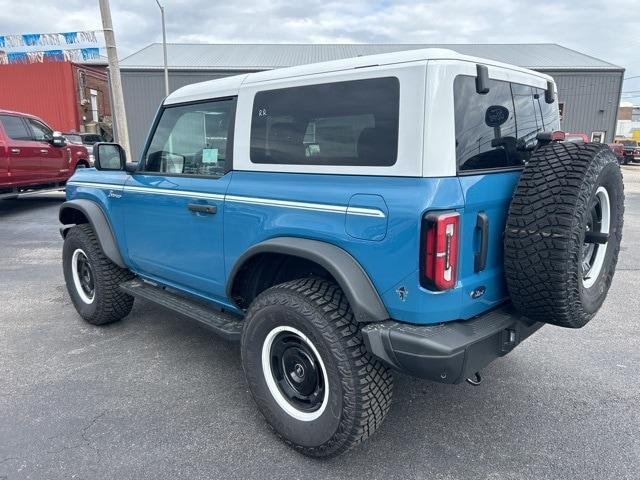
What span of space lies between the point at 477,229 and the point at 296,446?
143 centimetres

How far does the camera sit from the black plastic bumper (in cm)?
204

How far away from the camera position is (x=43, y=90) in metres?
24.4

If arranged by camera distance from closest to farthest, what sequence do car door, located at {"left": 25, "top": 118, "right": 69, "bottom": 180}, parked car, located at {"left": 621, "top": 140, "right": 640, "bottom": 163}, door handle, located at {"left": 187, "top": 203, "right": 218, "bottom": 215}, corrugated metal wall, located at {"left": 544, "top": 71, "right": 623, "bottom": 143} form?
1. door handle, located at {"left": 187, "top": 203, "right": 218, "bottom": 215}
2. car door, located at {"left": 25, "top": 118, "right": 69, "bottom": 180}
3. corrugated metal wall, located at {"left": 544, "top": 71, "right": 623, "bottom": 143}
4. parked car, located at {"left": 621, "top": 140, "right": 640, "bottom": 163}

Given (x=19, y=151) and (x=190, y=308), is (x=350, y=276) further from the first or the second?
(x=19, y=151)

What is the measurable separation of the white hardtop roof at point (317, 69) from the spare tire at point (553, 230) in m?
0.63

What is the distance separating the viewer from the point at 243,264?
2721mm

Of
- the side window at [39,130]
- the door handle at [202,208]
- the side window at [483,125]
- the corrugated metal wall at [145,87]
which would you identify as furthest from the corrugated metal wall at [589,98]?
the door handle at [202,208]

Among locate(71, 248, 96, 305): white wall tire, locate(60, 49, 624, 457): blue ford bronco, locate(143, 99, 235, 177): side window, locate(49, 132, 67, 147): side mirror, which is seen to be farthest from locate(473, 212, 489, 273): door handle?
locate(49, 132, 67, 147): side mirror

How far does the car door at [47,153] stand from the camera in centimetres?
1049

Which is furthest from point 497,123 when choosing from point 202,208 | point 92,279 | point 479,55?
point 479,55

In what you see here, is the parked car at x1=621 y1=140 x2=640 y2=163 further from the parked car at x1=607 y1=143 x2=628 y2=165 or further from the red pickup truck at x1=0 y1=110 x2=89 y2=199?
the red pickup truck at x1=0 y1=110 x2=89 y2=199

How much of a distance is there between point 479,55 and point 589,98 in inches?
262

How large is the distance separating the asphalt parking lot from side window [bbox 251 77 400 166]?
152cm

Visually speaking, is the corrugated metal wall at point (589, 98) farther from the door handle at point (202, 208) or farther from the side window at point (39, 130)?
the door handle at point (202, 208)
